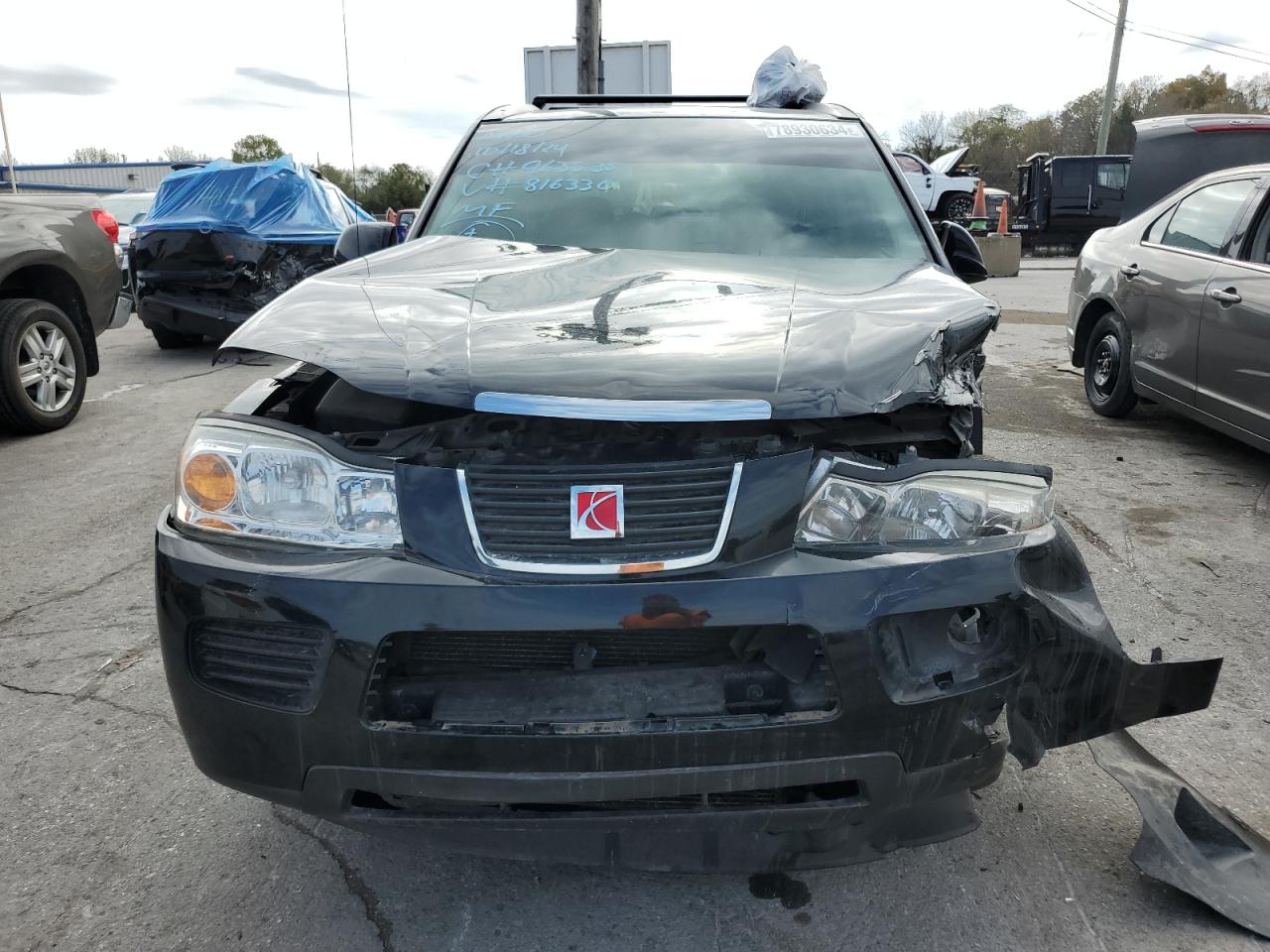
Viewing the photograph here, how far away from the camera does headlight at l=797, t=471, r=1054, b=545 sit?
173 centimetres

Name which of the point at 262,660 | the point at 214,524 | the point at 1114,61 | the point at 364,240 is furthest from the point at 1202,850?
the point at 1114,61

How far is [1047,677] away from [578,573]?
0.89 meters

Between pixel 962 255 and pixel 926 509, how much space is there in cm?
179

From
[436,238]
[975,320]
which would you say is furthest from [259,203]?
[975,320]

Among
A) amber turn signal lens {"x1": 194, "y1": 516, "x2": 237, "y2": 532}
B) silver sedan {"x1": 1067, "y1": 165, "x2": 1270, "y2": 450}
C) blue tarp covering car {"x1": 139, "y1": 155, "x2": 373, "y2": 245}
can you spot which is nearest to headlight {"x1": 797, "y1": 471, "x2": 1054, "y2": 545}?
amber turn signal lens {"x1": 194, "y1": 516, "x2": 237, "y2": 532}

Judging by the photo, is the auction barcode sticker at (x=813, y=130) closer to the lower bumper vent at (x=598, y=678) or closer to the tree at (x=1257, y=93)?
the lower bumper vent at (x=598, y=678)

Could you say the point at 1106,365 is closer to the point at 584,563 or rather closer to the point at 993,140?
the point at 584,563

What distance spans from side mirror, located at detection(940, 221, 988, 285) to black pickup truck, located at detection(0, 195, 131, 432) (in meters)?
5.29

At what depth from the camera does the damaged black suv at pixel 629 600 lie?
5.34 feet

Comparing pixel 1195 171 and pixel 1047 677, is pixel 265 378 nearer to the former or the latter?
pixel 1047 677

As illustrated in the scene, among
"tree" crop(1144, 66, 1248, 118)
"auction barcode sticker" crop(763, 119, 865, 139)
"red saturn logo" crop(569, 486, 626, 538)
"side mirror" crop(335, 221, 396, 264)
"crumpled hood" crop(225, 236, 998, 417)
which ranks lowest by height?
"red saturn logo" crop(569, 486, 626, 538)

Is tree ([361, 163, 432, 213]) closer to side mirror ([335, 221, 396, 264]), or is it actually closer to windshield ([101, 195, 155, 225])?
windshield ([101, 195, 155, 225])

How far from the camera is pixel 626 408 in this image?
65.4 inches

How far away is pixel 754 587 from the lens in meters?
1.61
